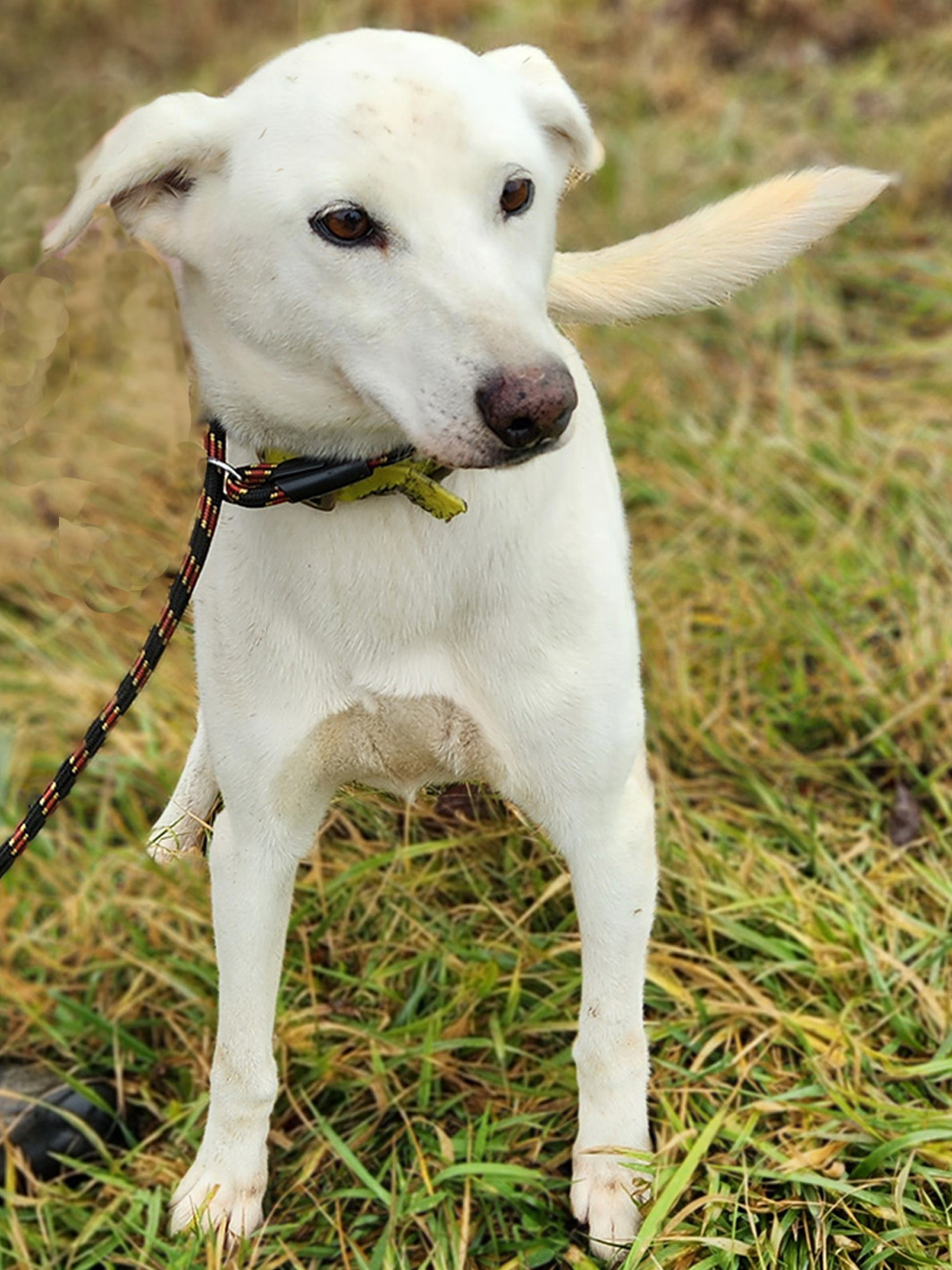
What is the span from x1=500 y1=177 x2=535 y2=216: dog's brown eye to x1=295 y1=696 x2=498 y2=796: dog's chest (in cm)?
61

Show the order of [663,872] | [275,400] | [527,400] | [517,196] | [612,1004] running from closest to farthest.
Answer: [527,400] → [517,196] → [275,400] → [612,1004] → [663,872]

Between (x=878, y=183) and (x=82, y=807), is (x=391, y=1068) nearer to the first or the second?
(x=82, y=807)

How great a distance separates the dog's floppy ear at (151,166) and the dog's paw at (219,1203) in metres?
1.42

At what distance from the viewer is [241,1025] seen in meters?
2.18

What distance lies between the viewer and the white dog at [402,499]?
5.14ft

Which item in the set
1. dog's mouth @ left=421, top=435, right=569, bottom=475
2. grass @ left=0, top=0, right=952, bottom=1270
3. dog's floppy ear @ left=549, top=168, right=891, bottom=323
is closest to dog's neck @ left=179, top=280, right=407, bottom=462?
dog's mouth @ left=421, top=435, right=569, bottom=475

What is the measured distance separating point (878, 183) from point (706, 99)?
4.38 m

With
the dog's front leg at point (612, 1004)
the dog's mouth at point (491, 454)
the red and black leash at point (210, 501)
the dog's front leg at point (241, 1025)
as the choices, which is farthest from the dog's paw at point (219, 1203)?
the dog's mouth at point (491, 454)

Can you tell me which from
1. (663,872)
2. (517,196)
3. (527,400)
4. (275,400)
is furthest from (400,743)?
(663,872)

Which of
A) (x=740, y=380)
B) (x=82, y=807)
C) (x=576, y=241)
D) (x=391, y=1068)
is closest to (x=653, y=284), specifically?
(x=391, y=1068)

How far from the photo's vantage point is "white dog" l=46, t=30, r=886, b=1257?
5.14 ft

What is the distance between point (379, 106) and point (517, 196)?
7.2 inches

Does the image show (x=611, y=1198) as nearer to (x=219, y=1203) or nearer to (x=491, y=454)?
(x=219, y=1203)

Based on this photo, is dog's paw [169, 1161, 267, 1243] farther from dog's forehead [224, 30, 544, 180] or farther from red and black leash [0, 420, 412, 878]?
dog's forehead [224, 30, 544, 180]
